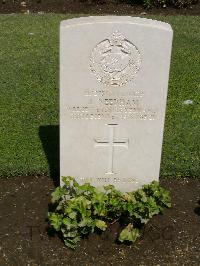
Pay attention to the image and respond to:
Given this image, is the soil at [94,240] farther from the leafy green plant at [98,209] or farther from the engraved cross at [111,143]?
the engraved cross at [111,143]

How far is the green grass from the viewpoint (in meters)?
5.80

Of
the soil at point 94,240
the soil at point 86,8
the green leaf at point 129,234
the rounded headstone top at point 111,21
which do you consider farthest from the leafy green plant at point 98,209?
the soil at point 86,8

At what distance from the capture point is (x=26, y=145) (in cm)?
606

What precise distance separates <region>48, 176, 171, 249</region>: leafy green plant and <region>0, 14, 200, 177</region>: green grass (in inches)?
36.0

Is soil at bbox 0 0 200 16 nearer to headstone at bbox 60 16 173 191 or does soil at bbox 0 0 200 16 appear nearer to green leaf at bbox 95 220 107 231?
headstone at bbox 60 16 173 191

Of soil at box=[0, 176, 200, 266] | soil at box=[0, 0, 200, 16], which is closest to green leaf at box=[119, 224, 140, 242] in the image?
soil at box=[0, 176, 200, 266]

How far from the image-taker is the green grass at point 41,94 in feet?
19.0

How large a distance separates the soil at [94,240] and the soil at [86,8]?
723cm

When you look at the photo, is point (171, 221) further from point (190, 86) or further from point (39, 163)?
point (190, 86)

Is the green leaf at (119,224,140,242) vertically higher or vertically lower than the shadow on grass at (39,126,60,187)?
lower

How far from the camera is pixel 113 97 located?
4.38 metres

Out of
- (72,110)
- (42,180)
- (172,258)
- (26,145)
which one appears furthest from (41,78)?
(172,258)

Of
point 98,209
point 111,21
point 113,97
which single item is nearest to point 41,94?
point 113,97

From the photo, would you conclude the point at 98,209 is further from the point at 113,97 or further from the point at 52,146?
the point at 52,146
